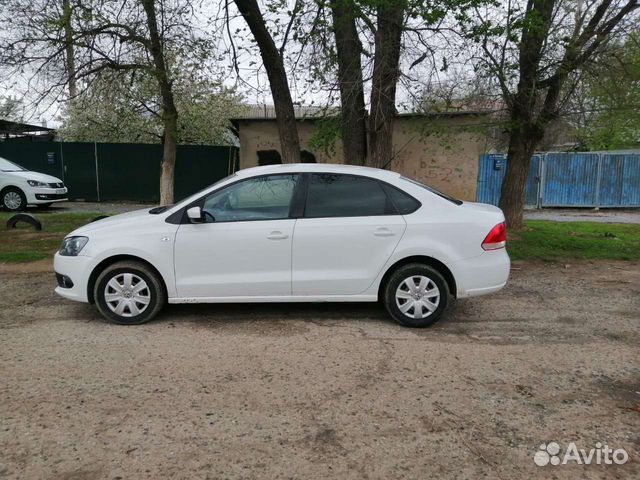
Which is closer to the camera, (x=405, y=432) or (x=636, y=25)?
(x=405, y=432)

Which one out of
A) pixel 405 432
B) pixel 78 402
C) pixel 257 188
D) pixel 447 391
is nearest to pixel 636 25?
pixel 257 188

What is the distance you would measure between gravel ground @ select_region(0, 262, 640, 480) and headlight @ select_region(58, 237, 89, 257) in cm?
71

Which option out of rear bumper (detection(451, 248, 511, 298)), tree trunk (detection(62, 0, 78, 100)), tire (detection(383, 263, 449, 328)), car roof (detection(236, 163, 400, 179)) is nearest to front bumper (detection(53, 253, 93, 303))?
car roof (detection(236, 163, 400, 179))

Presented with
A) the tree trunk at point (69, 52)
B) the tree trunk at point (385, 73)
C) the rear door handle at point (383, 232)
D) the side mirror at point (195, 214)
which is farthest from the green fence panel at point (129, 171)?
the rear door handle at point (383, 232)

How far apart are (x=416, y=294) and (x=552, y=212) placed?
14747 mm

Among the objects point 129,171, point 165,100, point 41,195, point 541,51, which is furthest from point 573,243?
point 129,171

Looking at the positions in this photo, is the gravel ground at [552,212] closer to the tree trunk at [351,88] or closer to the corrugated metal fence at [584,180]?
the corrugated metal fence at [584,180]

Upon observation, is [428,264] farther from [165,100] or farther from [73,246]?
[165,100]

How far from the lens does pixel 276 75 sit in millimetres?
9086

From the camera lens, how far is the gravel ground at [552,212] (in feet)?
51.4

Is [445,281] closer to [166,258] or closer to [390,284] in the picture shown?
[390,284]

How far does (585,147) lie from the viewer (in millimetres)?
25531

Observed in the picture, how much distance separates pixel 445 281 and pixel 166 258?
2.77 metres

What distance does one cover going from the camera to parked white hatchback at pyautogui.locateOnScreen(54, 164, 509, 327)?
5148 millimetres
